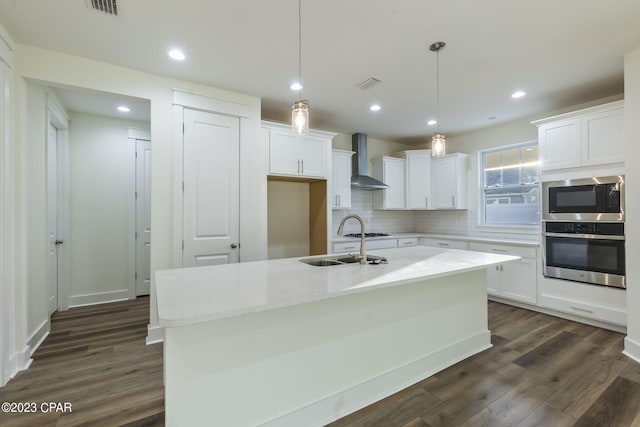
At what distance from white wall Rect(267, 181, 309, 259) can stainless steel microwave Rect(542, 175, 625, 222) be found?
327 cm

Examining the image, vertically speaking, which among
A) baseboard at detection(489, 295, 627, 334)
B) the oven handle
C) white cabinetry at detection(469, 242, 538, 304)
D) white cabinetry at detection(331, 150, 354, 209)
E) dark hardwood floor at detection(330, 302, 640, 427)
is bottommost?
dark hardwood floor at detection(330, 302, 640, 427)

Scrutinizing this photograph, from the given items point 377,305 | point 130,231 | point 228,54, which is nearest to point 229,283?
point 377,305

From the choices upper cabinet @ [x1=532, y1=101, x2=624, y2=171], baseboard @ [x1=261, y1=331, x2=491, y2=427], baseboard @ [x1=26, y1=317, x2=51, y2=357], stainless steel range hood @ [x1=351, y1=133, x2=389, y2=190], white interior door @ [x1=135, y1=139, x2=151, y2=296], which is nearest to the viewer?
baseboard @ [x1=261, y1=331, x2=491, y2=427]

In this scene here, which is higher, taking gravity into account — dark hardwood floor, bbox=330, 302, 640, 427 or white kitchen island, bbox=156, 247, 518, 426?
white kitchen island, bbox=156, 247, 518, 426

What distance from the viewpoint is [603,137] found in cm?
315

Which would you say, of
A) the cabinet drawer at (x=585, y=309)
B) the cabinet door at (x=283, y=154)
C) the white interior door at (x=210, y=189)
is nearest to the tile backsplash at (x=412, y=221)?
the cabinet drawer at (x=585, y=309)

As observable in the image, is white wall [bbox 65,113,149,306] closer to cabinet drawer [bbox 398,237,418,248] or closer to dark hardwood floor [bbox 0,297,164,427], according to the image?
dark hardwood floor [bbox 0,297,164,427]

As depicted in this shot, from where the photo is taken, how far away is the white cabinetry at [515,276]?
3.80 metres

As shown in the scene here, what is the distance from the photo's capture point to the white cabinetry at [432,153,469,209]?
16.4ft

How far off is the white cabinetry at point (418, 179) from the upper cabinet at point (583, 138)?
1846 millimetres

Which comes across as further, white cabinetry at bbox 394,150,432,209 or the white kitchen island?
white cabinetry at bbox 394,150,432,209

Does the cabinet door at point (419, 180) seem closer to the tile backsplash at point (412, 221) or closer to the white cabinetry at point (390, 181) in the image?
the white cabinetry at point (390, 181)

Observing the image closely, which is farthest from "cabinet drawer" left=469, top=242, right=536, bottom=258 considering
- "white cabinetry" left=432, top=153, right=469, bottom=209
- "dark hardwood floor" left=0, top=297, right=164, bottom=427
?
"dark hardwood floor" left=0, top=297, right=164, bottom=427

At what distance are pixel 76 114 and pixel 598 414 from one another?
20.2ft
